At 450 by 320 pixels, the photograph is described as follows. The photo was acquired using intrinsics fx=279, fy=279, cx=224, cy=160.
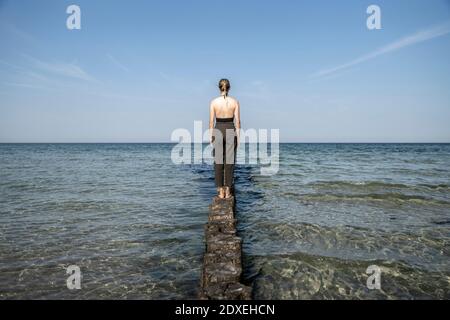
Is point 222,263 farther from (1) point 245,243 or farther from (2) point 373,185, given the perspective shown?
(2) point 373,185

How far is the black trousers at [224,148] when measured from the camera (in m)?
6.40

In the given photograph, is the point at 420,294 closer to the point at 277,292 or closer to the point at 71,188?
the point at 277,292

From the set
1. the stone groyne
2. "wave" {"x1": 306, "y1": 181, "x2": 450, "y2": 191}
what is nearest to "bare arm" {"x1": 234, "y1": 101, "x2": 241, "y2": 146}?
the stone groyne

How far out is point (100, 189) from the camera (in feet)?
40.6

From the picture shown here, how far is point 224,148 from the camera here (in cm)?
647

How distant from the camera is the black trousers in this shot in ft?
21.0

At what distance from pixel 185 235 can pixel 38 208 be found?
5.53m

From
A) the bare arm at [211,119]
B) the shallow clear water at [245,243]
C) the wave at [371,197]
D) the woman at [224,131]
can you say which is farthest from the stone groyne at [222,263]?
the wave at [371,197]

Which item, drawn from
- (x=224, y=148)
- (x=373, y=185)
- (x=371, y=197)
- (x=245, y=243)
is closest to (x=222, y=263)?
(x=245, y=243)

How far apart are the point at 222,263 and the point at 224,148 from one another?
10.4 ft

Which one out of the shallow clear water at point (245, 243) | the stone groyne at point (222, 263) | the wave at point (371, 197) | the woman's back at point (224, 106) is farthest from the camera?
the wave at point (371, 197)

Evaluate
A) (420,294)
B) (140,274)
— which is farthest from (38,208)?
(420,294)

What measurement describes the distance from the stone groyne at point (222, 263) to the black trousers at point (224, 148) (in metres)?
1.44

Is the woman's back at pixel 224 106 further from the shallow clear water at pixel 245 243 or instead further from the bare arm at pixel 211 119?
the shallow clear water at pixel 245 243
